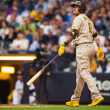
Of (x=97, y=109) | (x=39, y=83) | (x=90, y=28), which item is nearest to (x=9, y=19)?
(x=39, y=83)

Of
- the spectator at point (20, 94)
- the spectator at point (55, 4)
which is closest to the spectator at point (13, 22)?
the spectator at point (55, 4)

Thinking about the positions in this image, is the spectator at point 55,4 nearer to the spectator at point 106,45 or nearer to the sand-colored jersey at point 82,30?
the spectator at point 106,45

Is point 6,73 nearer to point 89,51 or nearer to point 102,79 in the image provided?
point 102,79

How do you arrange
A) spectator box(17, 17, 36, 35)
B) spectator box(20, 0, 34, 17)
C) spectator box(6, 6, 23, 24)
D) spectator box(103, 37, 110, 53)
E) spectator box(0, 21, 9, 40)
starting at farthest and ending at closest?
spectator box(20, 0, 34, 17)
spectator box(6, 6, 23, 24)
spectator box(17, 17, 36, 35)
spectator box(0, 21, 9, 40)
spectator box(103, 37, 110, 53)

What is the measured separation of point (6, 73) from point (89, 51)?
564 centimetres

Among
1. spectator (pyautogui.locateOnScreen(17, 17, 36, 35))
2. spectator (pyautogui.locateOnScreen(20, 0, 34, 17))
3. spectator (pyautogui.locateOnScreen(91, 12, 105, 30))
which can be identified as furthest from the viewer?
spectator (pyautogui.locateOnScreen(20, 0, 34, 17))

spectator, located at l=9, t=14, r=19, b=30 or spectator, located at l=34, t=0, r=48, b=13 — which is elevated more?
spectator, located at l=34, t=0, r=48, b=13

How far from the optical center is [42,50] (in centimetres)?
635

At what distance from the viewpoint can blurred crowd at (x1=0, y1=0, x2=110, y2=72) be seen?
838 cm

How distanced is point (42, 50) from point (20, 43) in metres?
2.53

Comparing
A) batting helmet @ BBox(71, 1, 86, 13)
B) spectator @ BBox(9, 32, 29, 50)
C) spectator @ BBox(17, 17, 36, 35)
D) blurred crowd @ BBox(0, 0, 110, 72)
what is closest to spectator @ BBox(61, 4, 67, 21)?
blurred crowd @ BBox(0, 0, 110, 72)

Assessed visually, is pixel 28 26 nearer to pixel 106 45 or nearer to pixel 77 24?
pixel 106 45

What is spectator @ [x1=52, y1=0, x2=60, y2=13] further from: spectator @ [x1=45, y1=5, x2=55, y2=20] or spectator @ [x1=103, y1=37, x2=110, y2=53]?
spectator @ [x1=103, y1=37, x2=110, y2=53]

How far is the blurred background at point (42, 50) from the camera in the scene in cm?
602
